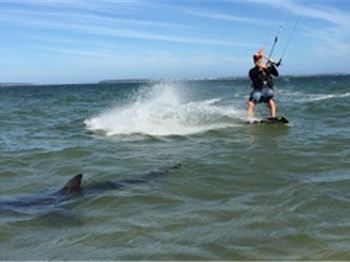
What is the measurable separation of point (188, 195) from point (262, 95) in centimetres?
832

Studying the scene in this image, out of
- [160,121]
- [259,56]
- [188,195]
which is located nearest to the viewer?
[188,195]

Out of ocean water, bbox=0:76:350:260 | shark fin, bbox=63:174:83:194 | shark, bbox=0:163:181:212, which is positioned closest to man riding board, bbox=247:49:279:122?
ocean water, bbox=0:76:350:260

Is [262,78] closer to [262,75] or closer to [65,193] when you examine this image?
[262,75]

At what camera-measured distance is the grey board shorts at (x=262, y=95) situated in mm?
16062

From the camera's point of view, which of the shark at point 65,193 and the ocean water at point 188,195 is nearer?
the ocean water at point 188,195

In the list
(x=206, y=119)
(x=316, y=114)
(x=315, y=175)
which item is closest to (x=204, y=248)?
(x=315, y=175)

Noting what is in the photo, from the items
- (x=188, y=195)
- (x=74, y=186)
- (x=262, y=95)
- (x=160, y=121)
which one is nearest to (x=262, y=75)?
(x=262, y=95)

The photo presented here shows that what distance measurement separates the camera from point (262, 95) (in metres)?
16.2

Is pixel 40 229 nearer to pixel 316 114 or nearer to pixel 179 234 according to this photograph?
pixel 179 234

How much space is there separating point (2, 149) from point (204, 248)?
31.0 feet

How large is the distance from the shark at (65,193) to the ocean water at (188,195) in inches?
6.2

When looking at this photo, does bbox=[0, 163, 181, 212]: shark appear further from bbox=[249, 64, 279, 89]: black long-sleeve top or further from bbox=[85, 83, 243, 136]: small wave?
bbox=[249, 64, 279, 89]: black long-sleeve top

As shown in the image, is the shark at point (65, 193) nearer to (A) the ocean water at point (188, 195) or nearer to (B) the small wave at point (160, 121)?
(A) the ocean water at point (188, 195)

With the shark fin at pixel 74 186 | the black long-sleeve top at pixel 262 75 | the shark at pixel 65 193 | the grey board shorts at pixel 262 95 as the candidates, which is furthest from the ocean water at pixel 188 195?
the black long-sleeve top at pixel 262 75
